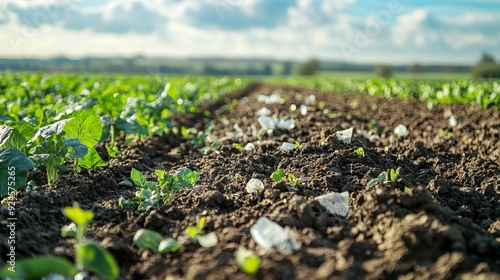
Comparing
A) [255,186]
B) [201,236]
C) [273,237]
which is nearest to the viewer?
[273,237]

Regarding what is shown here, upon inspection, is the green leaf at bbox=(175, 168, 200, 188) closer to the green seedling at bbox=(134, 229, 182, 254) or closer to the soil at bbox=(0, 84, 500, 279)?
the soil at bbox=(0, 84, 500, 279)

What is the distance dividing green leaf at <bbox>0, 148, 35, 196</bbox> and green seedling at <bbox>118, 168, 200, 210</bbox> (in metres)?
0.63

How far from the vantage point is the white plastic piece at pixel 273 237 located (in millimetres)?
2289

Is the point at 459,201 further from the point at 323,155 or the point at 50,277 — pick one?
the point at 50,277

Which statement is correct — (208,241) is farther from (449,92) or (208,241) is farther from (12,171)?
(449,92)

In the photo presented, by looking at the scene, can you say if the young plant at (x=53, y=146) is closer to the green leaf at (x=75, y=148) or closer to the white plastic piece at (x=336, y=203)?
the green leaf at (x=75, y=148)

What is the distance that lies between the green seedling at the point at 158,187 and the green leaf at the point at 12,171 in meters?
0.63

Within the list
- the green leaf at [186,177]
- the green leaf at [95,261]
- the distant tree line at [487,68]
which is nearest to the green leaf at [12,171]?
the green leaf at [186,177]

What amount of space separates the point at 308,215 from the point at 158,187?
1.35 meters

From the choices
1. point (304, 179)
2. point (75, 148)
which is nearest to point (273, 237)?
point (304, 179)

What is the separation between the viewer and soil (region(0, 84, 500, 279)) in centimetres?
220

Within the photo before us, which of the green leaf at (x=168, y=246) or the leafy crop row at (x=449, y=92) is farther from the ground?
the leafy crop row at (x=449, y=92)

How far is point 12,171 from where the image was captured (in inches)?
123

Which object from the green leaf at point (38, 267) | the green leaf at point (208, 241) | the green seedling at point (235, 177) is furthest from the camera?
the green seedling at point (235, 177)
